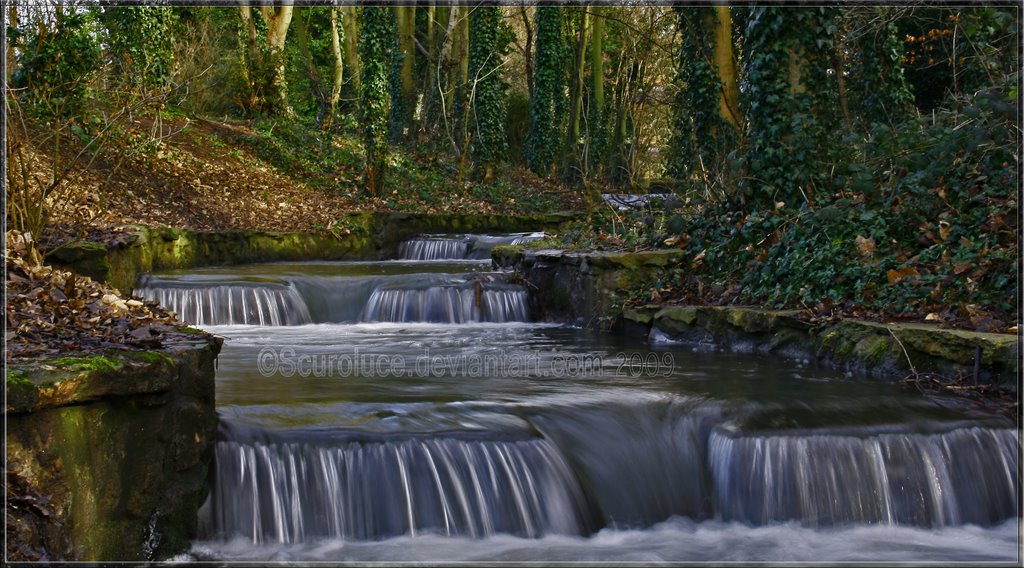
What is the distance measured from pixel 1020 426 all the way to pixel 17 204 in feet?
26.3

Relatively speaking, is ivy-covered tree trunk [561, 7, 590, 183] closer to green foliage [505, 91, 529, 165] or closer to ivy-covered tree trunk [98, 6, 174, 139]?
green foliage [505, 91, 529, 165]

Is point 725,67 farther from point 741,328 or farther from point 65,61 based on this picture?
point 65,61

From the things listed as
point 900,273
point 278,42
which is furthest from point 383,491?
point 278,42

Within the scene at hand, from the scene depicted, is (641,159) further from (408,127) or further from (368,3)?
(368,3)

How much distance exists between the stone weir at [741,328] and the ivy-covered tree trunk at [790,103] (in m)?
1.59

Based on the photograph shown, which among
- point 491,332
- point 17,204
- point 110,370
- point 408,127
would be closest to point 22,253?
point 17,204

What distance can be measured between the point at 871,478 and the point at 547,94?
22515mm

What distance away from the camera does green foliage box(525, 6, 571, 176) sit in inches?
1057

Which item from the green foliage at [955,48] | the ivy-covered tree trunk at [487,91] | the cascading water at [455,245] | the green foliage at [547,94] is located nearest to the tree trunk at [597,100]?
the green foliage at [547,94]

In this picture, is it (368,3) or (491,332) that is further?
(368,3)

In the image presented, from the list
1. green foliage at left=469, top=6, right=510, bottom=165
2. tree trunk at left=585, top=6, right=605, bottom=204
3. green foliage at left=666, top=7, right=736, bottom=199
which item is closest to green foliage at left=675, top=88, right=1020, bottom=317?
green foliage at left=666, top=7, right=736, bottom=199

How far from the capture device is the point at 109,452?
4609mm

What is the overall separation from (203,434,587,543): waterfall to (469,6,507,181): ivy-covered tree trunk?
18302 millimetres

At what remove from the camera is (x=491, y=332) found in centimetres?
1137
